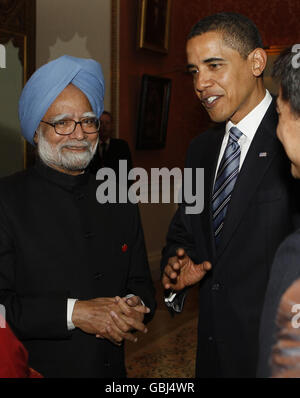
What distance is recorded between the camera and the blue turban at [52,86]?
2070 millimetres

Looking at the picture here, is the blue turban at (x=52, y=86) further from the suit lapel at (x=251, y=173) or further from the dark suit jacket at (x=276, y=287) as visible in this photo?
the dark suit jacket at (x=276, y=287)

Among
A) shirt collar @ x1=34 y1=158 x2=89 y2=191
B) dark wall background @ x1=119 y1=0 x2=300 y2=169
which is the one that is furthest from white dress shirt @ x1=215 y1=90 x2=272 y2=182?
dark wall background @ x1=119 y1=0 x2=300 y2=169

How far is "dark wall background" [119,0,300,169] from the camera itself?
21.2 ft

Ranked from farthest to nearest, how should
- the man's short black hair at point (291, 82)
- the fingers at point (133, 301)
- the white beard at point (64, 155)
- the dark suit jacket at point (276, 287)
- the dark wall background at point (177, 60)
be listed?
1. the dark wall background at point (177, 60)
2. the white beard at point (64, 155)
3. the fingers at point (133, 301)
4. the man's short black hair at point (291, 82)
5. the dark suit jacket at point (276, 287)

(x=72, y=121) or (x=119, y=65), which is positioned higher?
(x=119, y=65)

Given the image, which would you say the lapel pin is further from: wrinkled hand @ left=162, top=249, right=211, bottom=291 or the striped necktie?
wrinkled hand @ left=162, top=249, right=211, bottom=291

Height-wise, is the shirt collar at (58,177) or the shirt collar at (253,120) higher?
the shirt collar at (253,120)

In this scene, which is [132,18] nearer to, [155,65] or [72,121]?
[155,65]

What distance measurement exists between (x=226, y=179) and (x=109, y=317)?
0.81 metres

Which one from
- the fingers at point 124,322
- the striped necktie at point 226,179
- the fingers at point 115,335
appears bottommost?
the fingers at point 115,335

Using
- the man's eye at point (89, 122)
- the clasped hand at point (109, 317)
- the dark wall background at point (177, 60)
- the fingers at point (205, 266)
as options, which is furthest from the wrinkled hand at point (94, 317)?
the dark wall background at point (177, 60)

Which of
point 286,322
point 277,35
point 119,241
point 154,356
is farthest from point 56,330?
point 277,35

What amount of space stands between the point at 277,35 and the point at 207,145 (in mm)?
5333
